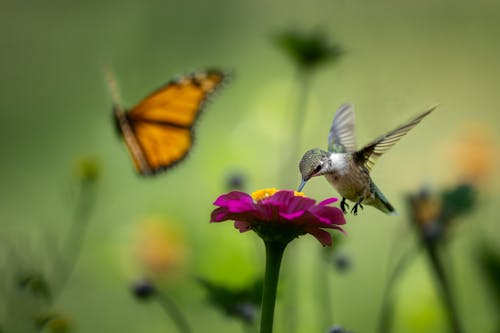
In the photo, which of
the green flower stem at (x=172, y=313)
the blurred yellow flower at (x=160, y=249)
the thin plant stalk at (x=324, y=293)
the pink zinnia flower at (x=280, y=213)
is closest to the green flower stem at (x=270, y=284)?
the pink zinnia flower at (x=280, y=213)

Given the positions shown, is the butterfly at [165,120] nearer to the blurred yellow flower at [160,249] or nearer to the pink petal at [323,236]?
the blurred yellow flower at [160,249]

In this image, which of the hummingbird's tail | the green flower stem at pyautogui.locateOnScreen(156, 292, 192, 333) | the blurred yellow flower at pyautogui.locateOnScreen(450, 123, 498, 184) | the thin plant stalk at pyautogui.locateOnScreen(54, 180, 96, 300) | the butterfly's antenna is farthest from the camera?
the thin plant stalk at pyautogui.locateOnScreen(54, 180, 96, 300)

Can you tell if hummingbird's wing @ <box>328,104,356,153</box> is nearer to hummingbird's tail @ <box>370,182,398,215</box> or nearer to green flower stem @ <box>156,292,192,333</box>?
hummingbird's tail @ <box>370,182,398,215</box>

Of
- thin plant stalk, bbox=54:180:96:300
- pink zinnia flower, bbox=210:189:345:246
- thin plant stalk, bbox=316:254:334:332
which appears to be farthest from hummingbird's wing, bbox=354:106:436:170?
thin plant stalk, bbox=54:180:96:300

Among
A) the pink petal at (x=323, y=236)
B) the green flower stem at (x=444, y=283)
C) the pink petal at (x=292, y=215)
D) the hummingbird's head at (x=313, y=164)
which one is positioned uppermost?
the hummingbird's head at (x=313, y=164)

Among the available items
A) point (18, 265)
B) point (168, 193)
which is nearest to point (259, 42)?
point (168, 193)

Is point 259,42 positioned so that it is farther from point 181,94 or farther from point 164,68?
point 181,94

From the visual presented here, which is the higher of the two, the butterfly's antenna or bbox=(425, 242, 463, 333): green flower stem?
the butterfly's antenna
